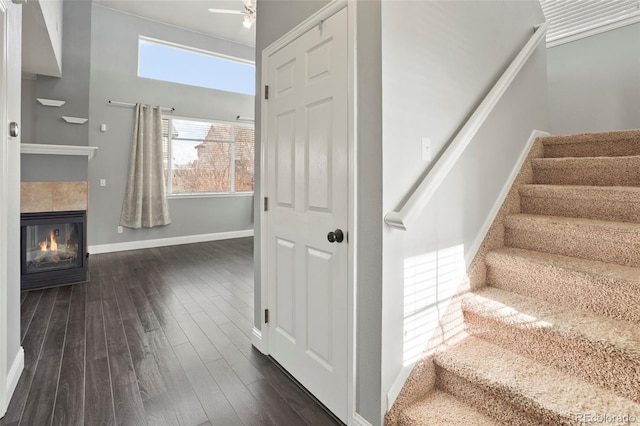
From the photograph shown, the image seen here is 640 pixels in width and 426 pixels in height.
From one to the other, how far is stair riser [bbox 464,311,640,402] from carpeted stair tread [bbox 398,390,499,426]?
14.3 inches

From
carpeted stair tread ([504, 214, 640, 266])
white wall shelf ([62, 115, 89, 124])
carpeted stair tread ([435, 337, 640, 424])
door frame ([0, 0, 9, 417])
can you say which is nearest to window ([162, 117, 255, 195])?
white wall shelf ([62, 115, 89, 124])

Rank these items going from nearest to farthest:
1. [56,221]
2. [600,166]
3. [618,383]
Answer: [618,383] → [600,166] → [56,221]

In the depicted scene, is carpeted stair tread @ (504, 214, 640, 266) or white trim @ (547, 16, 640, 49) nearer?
carpeted stair tread @ (504, 214, 640, 266)

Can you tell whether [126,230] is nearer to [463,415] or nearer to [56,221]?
[56,221]

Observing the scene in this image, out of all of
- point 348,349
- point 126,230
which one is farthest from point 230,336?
point 126,230

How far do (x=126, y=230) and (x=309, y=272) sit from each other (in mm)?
4998

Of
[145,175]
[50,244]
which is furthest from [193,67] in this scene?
[50,244]

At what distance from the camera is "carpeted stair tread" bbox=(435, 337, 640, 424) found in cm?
122

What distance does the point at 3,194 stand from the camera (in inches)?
69.1

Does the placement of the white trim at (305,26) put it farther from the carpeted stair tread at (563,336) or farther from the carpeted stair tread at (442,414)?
the carpeted stair tread at (442,414)

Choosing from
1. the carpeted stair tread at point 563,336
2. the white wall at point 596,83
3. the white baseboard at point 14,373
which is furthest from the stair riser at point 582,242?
the white baseboard at point 14,373

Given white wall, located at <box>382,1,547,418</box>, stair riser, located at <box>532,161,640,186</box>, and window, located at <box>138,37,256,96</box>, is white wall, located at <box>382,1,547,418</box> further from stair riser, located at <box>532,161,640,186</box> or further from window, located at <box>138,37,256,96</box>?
window, located at <box>138,37,256,96</box>

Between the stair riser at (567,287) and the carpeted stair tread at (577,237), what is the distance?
291 mm

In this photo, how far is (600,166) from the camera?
2.21m
